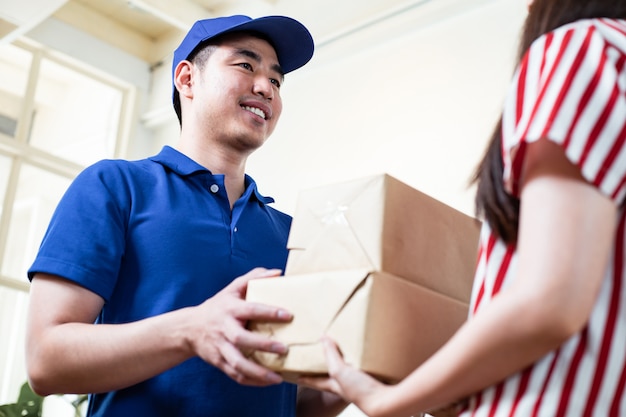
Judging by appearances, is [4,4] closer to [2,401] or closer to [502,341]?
[2,401]

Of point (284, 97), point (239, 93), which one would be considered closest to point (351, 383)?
point (239, 93)

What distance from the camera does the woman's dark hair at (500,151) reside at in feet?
2.69

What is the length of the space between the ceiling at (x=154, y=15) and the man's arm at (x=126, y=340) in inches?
96.9

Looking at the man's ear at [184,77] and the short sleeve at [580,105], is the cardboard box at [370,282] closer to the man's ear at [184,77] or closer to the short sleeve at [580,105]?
the short sleeve at [580,105]

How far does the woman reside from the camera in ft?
2.36

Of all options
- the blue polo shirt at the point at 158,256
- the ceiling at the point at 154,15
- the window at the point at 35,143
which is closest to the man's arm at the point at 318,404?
the blue polo shirt at the point at 158,256

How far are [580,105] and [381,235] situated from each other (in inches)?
11.6

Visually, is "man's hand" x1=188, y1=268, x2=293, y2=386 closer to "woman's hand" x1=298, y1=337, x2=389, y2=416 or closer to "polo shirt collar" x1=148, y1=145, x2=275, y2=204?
"woman's hand" x1=298, y1=337, x2=389, y2=416

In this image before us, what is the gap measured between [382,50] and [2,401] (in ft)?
8.13

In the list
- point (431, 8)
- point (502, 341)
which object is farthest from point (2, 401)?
point (502, 341)

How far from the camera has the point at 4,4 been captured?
3.42m

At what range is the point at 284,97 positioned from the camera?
3.94m

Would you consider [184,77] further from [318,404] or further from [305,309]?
[305,309]

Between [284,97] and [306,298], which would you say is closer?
[306,298]
